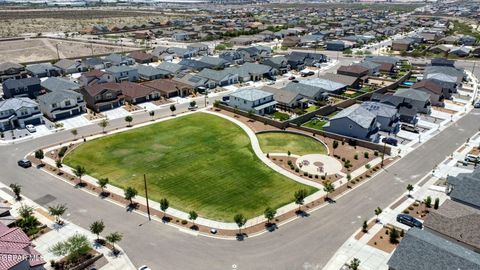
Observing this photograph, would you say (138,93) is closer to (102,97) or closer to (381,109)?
(102,97)

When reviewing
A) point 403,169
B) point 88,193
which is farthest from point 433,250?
point 88,193

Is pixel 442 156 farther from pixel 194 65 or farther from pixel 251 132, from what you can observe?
pixel 194 65

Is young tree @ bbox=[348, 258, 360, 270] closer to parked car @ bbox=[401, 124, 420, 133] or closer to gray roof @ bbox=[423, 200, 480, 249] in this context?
gray roof @ bbox=[423, 200, 480, 249]

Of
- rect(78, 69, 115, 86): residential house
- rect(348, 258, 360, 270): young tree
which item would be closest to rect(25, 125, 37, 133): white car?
rect(78, 69, 115, 86): residential house

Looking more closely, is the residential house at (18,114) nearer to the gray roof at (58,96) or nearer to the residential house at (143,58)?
the gray roof at (58,96)

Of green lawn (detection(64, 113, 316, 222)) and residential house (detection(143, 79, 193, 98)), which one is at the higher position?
residential house (detection(143, 79, 193, 98))
